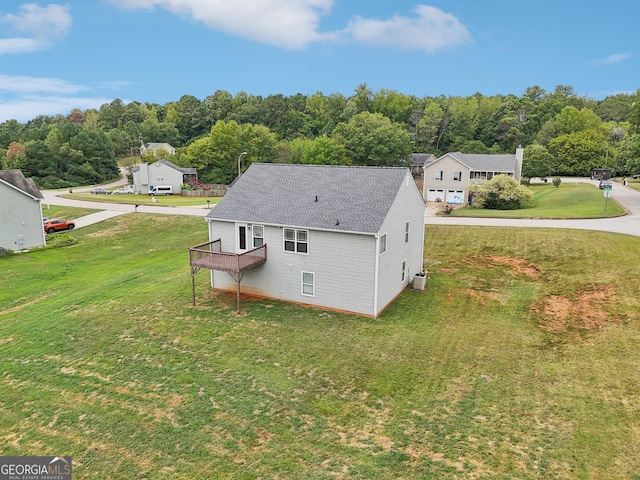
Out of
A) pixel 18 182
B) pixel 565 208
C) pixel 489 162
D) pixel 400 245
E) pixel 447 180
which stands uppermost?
pixel 489 162

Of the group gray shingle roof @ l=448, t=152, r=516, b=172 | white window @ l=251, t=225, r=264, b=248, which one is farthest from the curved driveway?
white window @ l=251, t=225, r=264, b=248

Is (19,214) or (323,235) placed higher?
(323,235)

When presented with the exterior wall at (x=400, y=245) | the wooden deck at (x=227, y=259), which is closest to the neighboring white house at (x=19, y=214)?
the wooden deck at (x=227, y=259)

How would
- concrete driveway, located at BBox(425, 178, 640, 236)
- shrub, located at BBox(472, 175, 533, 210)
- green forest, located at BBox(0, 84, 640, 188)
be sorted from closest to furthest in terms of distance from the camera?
concrete driveway, located at BBox(425, 178, 640, 236) → shrub, located at BBox(472, 175, 533, 210) → green forest, located at BBox(0, 84, 640, 188)

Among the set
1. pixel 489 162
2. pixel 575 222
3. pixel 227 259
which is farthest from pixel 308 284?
pixel 489 162

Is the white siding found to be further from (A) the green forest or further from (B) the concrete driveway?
(A) the green forest

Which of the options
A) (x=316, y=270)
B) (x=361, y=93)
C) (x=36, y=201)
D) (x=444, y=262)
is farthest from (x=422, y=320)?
(x=361, y=93)

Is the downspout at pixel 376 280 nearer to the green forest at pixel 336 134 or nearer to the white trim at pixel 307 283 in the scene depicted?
the white trim at pixel 307 283

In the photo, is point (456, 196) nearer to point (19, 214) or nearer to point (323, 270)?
point (323, 270)
